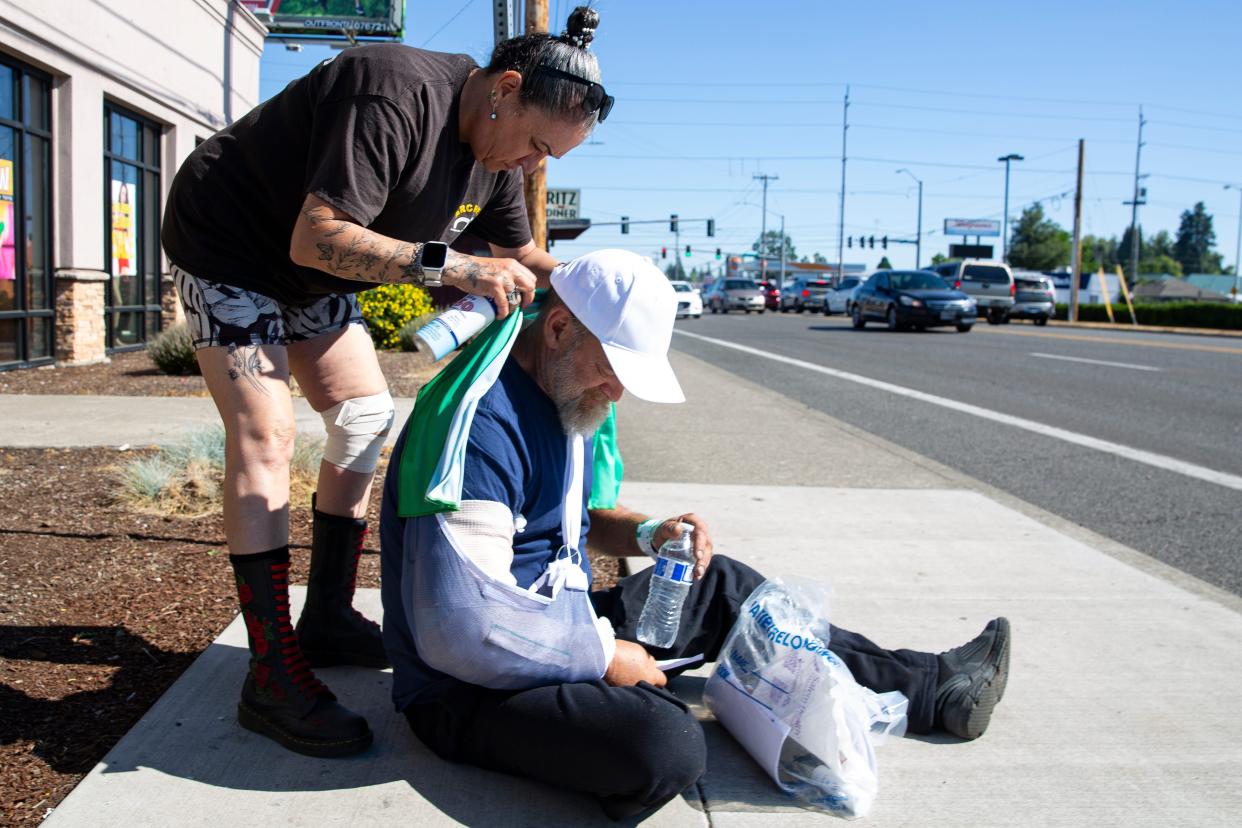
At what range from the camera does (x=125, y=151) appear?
44.1ft

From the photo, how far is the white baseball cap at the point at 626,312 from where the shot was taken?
2.32 m

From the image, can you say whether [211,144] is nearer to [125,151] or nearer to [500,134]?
[500,134]

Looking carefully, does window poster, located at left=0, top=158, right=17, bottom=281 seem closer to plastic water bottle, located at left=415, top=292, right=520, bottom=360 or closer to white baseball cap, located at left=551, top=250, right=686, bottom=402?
plastic water bottle, located at left=415, top=292, right=520, bottom=360

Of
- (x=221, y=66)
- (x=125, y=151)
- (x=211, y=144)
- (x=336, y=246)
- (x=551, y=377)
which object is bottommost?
(x=551, y=377)

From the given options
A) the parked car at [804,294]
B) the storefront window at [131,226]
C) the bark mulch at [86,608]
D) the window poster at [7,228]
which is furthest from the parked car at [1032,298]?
the bark mulch at [86,608]

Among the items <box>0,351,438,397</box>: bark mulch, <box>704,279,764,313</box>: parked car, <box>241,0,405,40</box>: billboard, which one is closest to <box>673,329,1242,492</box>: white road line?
<box>0,351,438,397</box>: bark mulch

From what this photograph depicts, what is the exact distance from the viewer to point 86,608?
3.51 m

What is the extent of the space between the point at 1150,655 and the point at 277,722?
99.1 inches

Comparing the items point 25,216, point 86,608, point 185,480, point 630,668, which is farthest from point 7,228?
point 630,668

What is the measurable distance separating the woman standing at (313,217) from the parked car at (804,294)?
45.4m

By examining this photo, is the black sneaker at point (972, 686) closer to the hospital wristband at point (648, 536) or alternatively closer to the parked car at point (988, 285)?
the hospital wristband at point (648, 536)

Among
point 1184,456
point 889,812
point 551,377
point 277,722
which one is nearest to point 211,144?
point 551,377

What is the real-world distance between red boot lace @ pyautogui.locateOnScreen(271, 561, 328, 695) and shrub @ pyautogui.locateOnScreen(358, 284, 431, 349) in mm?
11047

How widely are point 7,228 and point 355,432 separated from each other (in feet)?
29.8
